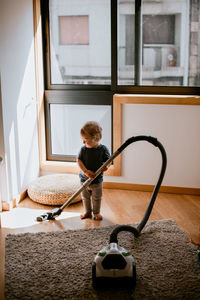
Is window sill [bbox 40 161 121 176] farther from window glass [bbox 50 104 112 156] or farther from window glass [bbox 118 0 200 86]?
window glass [bbox 118 0 200 86]

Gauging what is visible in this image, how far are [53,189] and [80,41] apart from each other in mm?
1425

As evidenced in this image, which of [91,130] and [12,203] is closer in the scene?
[91,130]

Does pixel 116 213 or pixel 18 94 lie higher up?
pixel 18 94

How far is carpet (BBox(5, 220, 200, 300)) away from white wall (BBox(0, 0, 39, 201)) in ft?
2.49

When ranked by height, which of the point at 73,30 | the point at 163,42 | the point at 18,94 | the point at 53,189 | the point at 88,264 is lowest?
the point at 88,264

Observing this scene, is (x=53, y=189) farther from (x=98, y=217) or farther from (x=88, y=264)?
(x=88, y=264)

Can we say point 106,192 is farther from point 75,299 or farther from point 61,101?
point 75,299

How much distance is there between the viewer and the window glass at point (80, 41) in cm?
377

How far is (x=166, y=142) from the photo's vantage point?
146 inches

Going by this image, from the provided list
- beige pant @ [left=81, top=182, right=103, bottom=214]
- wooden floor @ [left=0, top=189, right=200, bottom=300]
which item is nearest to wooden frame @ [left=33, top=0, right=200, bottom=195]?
wooden floor @ [left=0, top=189, right=200, bottom=300]

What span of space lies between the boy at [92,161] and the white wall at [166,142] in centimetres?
71

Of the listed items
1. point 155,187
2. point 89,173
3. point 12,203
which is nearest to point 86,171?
point 89,173

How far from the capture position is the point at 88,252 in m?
2.66

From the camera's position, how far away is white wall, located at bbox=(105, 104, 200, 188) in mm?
3639
